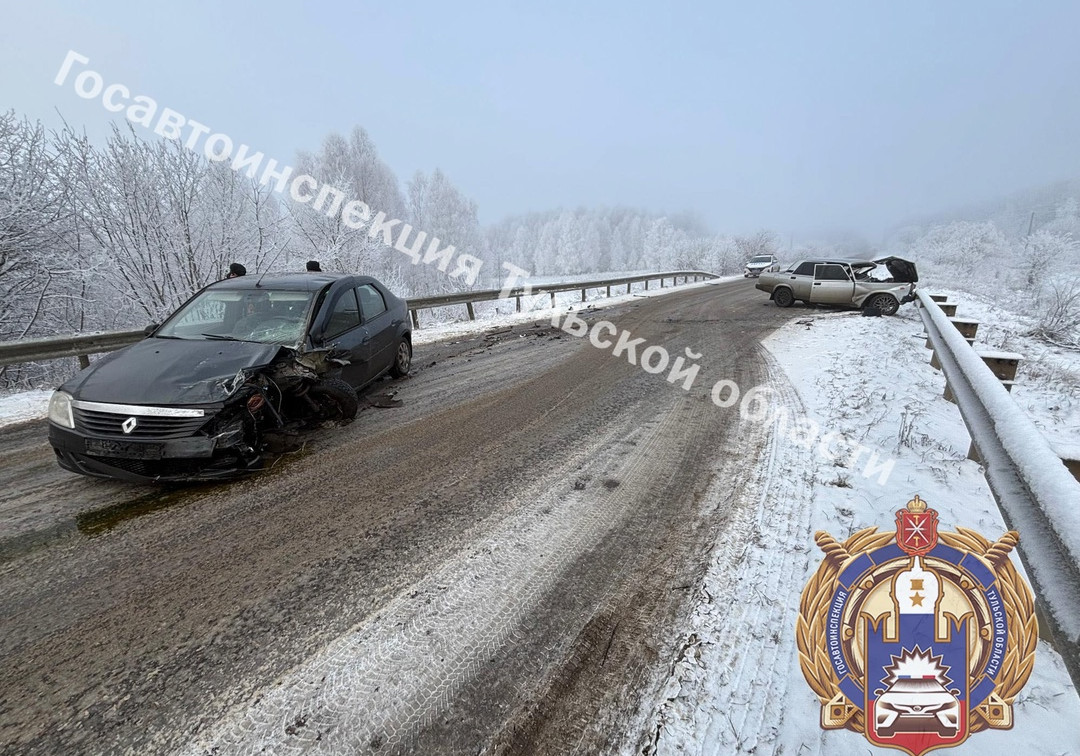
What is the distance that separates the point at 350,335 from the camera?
16.9ft

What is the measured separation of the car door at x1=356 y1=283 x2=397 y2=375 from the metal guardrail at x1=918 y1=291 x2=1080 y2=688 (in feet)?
18.2

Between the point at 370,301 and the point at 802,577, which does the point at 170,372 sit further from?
the point at 802,577

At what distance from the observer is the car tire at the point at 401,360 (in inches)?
260

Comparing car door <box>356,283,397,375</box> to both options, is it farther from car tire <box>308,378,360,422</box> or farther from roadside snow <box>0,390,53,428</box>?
roadside snow <box>0,390,53,428</box>

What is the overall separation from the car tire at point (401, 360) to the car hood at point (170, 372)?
249 cm

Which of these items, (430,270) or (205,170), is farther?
(430,270)

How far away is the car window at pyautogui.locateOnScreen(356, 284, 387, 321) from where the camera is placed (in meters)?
5.79

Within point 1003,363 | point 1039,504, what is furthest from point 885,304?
point 1039,504

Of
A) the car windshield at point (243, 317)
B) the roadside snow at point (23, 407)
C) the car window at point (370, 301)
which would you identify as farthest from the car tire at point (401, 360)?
the roadside snow at point (23, 407)

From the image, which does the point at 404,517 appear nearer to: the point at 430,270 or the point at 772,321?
the point at 772,321

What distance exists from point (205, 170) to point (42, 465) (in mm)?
12330

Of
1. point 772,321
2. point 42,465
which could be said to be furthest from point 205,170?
point 772,321

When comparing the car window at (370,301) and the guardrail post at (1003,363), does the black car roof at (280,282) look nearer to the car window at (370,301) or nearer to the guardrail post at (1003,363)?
the car window at (370,301)

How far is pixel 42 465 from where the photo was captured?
3.92m
